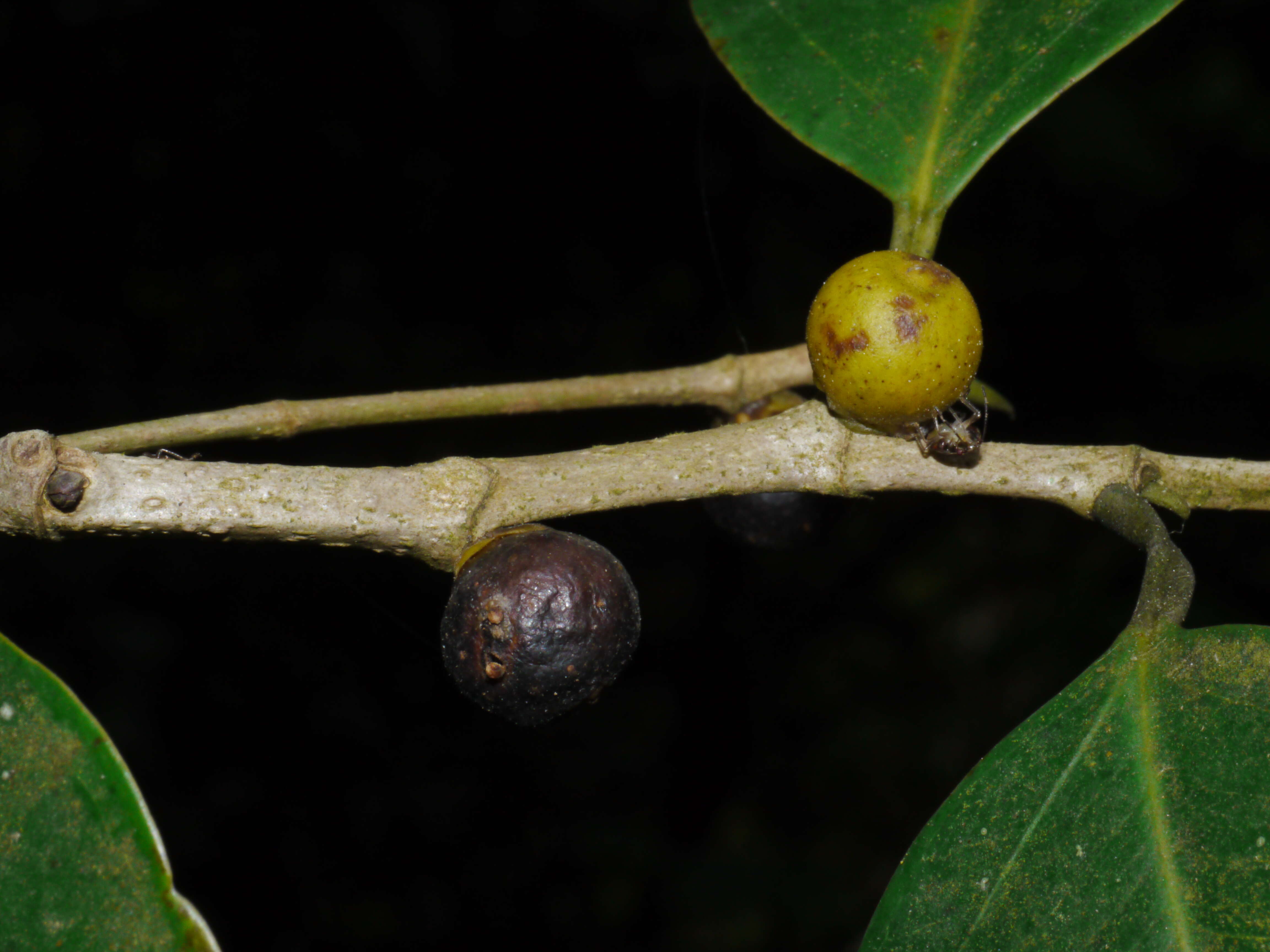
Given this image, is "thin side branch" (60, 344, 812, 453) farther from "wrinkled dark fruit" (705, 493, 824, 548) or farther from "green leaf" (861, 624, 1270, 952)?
"green leaf" (861, 624, 1270, 952)

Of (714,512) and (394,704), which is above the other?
(714,512)

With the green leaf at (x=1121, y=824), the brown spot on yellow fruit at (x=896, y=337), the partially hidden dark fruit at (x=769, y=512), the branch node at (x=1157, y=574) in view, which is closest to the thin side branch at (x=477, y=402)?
the partially hidden dark fruit at (x=769, y=512)

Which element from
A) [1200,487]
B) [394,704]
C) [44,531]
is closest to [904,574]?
[394,704]

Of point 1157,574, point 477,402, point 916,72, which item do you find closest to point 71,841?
point 477,402

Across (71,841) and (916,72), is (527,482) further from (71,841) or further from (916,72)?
(916,72)

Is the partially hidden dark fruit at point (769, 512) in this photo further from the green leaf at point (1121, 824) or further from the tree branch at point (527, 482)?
the green leaf at point (1121, 824)

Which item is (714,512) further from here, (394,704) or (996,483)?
(394,704)
